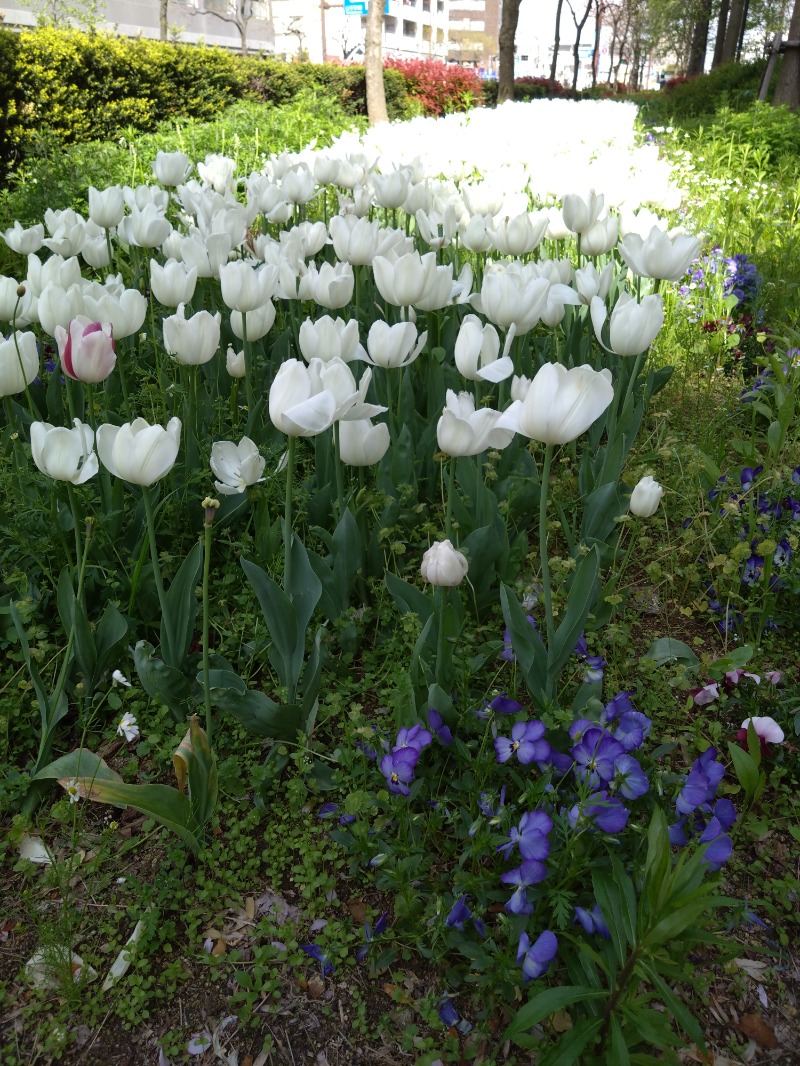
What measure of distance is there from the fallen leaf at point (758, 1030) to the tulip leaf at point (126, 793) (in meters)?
1.08

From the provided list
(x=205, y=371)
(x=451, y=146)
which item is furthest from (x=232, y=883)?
(x=451, y=146)

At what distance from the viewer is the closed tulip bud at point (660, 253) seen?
8.13ft

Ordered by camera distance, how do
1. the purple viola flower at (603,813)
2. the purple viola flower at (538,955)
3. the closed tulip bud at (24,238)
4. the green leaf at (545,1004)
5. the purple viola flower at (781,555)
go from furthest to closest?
the closed tulip bud at (24,238) < the purple viola flower at (781,555) < the purple viola flower at (603,813) < the purple viola flower at (538,955) < the green leaf at (545,1004)

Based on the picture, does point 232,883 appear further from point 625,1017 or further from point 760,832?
point 760,832

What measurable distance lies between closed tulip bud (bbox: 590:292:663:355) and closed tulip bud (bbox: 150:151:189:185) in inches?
94.5

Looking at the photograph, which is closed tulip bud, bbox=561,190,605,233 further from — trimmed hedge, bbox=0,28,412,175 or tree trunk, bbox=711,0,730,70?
tree trunk, bbox=711,0,730,70

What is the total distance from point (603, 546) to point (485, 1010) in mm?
1242

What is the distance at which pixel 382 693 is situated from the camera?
6.65ft

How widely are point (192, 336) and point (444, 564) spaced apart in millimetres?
1102

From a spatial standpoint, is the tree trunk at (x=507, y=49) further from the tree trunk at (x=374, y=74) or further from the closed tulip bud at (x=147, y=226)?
the closed tulip bud at (x=147, y=226)

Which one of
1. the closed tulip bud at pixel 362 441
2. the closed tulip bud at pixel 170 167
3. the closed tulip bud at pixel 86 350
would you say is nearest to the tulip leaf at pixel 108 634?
the closed tulip bud at pixel 86 350

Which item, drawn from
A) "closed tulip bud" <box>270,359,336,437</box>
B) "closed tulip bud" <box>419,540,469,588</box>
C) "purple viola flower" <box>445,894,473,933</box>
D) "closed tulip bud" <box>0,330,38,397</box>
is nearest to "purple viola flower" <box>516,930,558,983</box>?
"purple viola flower" <box>445,894,473,933</box>

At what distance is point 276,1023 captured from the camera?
1.50m

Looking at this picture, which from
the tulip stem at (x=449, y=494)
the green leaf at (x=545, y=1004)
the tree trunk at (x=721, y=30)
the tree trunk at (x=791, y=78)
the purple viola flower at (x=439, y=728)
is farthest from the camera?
the tree trunk at (x=721, y=30)
